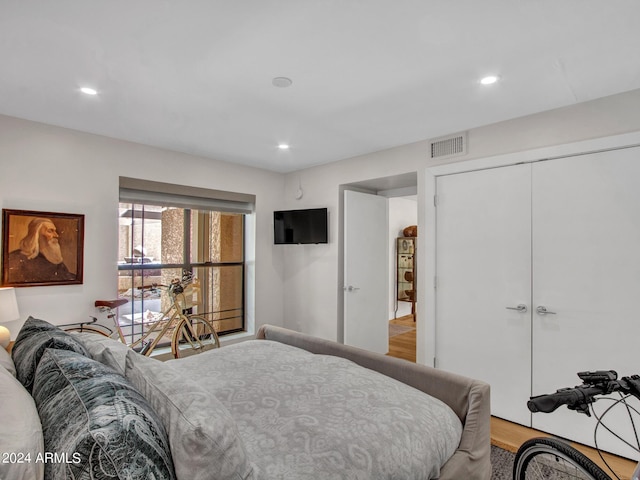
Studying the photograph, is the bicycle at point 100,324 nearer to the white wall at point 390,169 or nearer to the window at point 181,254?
the window at point 181,254

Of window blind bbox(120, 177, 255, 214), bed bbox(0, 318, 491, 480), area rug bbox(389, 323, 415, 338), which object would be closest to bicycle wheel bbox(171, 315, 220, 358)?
window blind bbox(120, 177, 255, 214)

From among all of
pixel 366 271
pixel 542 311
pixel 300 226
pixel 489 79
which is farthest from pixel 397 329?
pixel 489 79

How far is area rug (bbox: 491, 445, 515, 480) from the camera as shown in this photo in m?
2.11

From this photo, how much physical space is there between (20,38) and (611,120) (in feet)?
12.0

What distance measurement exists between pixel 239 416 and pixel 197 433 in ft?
1.58

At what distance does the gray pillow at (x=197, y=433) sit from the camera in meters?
0.89

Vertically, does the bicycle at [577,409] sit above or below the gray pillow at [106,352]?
below

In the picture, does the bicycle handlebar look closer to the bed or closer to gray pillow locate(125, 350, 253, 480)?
the bed

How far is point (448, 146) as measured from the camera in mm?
3219

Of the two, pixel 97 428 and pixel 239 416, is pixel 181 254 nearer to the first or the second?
pixel 239 416

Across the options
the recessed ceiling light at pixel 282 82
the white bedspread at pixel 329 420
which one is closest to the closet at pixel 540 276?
the white bedspread at pixel 329 420

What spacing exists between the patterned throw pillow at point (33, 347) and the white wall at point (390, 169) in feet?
9.18

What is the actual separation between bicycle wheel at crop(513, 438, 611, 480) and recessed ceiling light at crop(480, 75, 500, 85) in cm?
200

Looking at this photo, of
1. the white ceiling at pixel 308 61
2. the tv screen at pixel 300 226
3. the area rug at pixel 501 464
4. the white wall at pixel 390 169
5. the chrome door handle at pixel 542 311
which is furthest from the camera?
the tv screen at pixel 300 226
